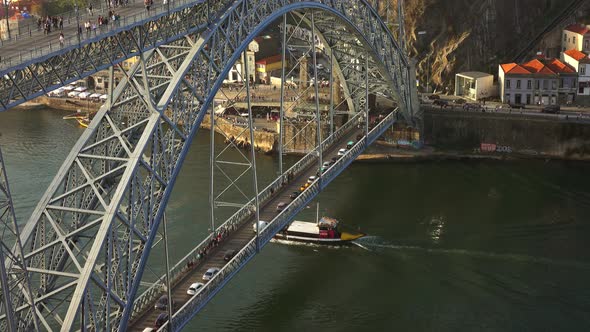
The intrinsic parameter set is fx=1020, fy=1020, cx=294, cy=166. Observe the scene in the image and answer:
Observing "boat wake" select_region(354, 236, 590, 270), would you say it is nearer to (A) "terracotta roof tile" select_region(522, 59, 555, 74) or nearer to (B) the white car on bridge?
(B) the white car on bridge

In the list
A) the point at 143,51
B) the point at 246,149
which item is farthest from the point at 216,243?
the point at 246,149

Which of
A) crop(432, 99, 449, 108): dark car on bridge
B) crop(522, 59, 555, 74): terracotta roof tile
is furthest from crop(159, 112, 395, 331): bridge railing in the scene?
crop(522, 59, 555, 74): terracotta roof tile

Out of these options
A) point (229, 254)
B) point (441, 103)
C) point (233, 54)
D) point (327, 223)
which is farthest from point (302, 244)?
point (441, 103)

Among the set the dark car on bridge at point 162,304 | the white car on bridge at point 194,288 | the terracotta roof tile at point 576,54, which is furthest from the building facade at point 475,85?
the dark car on bridge at point 162,304

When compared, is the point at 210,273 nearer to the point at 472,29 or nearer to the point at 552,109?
the point at 552,109

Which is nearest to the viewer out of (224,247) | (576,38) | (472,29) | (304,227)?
(224,247)

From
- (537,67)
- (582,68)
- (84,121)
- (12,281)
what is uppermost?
(537,67)
